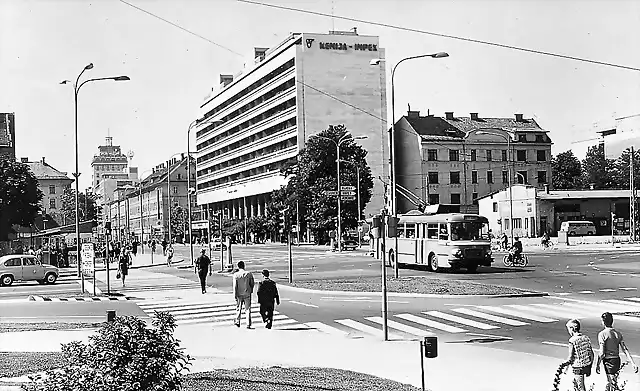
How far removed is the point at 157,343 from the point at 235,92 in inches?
4745

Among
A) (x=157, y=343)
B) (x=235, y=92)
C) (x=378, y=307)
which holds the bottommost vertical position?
(x=378, y=307)

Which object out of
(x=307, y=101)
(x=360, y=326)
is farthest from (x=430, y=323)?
A: (x=307, y=101)

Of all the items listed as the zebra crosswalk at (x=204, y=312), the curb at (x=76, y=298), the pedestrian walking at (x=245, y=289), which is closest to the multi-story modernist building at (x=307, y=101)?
the curb at (x=76, y=298)

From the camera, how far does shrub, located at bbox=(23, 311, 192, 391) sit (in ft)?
22.6

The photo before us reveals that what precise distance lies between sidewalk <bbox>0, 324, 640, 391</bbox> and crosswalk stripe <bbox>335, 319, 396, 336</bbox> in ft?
4.46

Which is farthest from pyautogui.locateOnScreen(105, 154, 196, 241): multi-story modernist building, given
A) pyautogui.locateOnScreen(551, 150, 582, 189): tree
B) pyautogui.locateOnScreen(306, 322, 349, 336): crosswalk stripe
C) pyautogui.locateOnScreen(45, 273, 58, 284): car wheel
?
pyautogui.locateOnScreen(306, 322, 349, 336): crosswalk stripe

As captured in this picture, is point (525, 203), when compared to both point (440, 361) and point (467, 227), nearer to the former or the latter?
point (467, 227)

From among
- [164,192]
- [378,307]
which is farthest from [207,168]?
[378,307]

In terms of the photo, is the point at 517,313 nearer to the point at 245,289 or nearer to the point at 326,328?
the point at 326,328

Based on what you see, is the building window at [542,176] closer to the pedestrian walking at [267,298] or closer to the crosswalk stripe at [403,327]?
the crosswalk stripe at [403,327]

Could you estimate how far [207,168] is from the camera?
148 metres

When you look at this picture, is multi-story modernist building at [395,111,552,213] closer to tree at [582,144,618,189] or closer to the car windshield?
tree at [582,144,618,189]

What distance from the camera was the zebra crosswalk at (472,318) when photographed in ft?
64.1

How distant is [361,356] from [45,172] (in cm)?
7528
